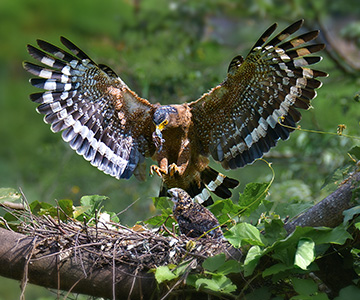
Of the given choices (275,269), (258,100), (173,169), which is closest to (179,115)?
(173,169)

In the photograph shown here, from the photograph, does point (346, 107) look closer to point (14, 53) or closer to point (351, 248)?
point (351, 248)

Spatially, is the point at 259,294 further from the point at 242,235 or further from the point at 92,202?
the point at 92,202

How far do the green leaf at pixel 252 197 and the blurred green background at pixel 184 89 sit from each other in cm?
123

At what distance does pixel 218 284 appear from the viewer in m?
2.19

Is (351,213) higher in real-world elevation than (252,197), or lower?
lower

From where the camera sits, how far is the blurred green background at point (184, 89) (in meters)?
5.25

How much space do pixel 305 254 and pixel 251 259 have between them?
220 millimetres

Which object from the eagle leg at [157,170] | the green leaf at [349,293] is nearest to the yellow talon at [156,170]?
the eagle leg at [157,170]

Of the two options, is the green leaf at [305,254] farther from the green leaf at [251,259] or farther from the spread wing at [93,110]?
the spread wing at [93,110]

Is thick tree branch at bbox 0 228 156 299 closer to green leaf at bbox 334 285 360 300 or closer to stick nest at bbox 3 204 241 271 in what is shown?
stick nest at bbox 3 204 241 271

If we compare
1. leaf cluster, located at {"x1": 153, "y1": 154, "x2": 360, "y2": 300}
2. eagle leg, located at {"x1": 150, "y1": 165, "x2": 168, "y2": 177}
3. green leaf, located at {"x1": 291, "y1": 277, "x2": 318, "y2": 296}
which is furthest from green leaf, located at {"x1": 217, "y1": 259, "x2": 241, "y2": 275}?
eagle leg, located at {"x1": 150, "y1": 165, "x2": 168, "y2": 177}

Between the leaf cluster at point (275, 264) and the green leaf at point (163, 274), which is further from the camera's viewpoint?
the green leaf at point (163, 274)

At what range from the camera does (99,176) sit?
681 cm

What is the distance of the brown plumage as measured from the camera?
3.26 metres
